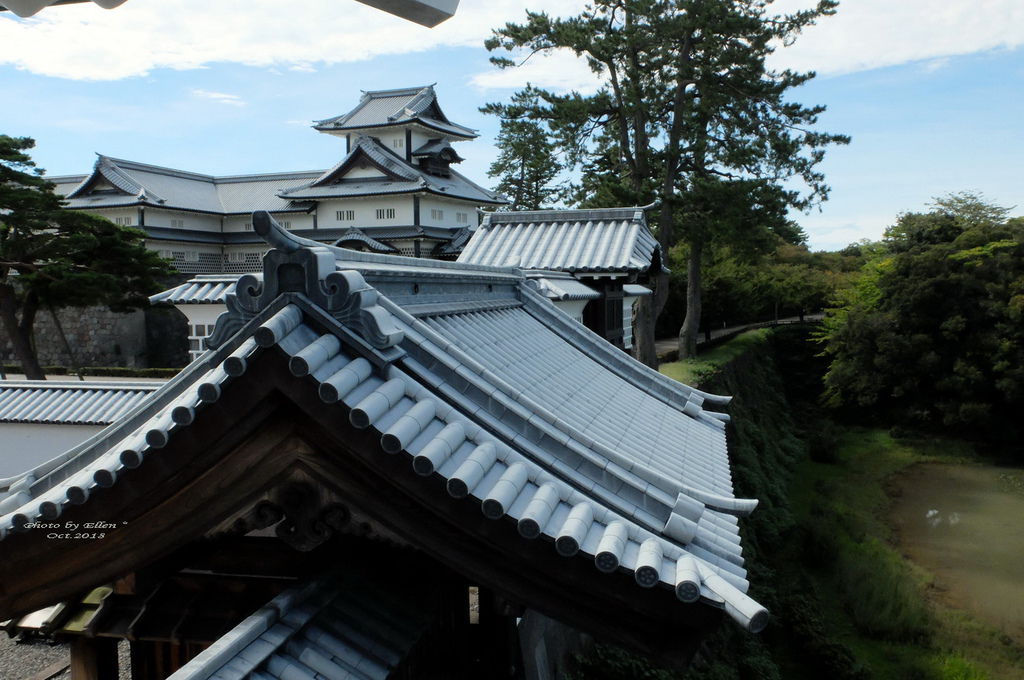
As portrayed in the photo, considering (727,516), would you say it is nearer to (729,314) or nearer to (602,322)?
(602,322)

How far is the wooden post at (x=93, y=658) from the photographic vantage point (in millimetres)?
3555

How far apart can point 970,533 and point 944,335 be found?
394 inches

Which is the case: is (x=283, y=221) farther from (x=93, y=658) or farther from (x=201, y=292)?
(x=93, y=658)

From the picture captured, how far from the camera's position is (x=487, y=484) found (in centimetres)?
281

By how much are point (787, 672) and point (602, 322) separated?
618cm

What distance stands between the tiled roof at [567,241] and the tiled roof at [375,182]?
19838 millimetres

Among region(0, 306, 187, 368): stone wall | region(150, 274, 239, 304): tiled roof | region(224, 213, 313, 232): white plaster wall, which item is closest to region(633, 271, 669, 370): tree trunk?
region(150, 274, 239, 304): tiled roof

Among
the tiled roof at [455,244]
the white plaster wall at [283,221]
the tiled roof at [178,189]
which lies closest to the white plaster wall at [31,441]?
the tiled roof at [178,189]

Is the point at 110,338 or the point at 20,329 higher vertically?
the point at 20,329

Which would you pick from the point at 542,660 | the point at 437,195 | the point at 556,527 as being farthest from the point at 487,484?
the point at 437,195

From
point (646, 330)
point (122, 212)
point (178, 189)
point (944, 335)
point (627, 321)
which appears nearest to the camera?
point (627, 321)

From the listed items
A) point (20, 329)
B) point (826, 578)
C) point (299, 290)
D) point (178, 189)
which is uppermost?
point (178, 189)

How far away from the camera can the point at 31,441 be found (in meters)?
11.2

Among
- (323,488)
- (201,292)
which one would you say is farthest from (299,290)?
(201,292)
